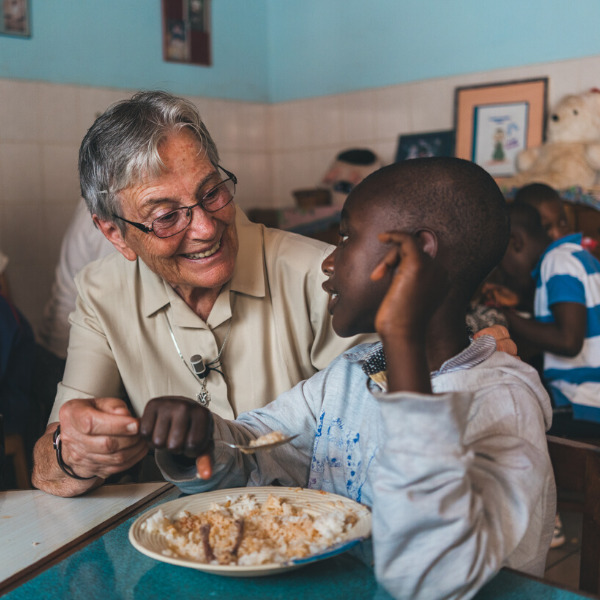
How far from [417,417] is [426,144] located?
3.87 metres

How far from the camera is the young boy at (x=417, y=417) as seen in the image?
2.79 feet

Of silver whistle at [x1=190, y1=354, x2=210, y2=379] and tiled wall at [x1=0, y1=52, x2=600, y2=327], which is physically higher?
tiled wall at [x1=0, y1=52, x2=600, y2=327]

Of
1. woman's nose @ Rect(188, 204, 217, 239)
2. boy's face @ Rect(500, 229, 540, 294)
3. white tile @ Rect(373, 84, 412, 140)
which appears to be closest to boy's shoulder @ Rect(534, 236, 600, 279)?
boy's face @ Rect(500, 229, 540, 294)

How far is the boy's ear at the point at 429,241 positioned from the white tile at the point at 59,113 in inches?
136

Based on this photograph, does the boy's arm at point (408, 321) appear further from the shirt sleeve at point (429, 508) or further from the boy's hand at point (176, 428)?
the boy's hand at point (176, 428)

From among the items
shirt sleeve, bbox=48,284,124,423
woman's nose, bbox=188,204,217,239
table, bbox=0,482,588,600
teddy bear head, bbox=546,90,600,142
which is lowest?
table, bbox=0,482,588,600

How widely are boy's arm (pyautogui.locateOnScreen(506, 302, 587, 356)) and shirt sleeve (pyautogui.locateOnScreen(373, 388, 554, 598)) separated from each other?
1853mm

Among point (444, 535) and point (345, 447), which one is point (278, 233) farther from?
point (444, 535)

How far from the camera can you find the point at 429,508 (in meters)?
0.84

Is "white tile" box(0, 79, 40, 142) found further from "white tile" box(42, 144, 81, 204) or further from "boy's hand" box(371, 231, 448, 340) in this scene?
"boy's hand" box(371, 231, 448, 340)

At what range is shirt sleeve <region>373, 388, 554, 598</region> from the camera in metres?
0.84

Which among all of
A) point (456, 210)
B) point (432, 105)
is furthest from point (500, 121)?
point (456, 210)

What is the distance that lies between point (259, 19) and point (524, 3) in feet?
6.47

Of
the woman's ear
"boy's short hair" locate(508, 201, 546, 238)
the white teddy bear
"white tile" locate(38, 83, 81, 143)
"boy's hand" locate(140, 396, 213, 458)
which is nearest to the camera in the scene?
"boy's hand" locate(140, 396, 213, 458)
